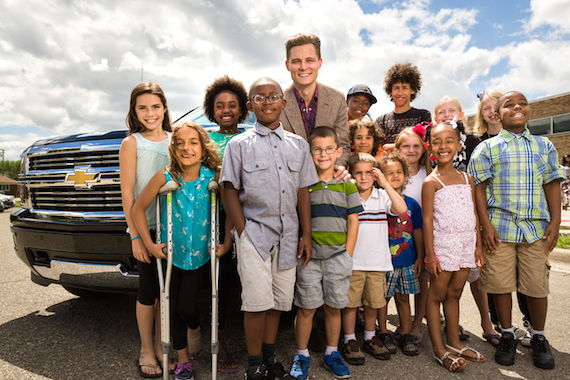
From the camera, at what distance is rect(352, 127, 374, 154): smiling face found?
3.17 meters

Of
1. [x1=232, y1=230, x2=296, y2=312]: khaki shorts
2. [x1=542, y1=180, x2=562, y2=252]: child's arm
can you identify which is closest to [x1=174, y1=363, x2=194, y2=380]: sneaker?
[x1=232, y1=230, x2=296, y2=312]: khaki shorts

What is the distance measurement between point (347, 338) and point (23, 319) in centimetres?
304

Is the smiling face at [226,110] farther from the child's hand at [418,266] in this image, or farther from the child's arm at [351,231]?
the child's hand at [418,266]

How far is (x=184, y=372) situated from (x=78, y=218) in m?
1.45

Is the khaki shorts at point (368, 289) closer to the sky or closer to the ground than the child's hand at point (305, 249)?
closer to the ground

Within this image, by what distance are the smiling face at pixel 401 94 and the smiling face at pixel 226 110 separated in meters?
1.84

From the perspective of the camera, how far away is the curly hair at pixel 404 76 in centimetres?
385

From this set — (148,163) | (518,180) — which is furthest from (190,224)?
(518,180)

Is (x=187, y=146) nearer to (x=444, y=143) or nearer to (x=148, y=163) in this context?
(x=148, y=163)

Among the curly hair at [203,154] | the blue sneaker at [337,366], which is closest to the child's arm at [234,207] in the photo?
the curly hair at [203,154]

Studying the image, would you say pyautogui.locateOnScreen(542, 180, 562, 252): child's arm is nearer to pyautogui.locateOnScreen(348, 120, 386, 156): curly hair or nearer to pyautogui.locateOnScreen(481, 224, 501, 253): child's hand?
pyautogui.locateOnScreen(481, 224, 501, 253): child's hand

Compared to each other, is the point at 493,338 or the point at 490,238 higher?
the point at 490,238

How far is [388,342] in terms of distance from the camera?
9.32 ft

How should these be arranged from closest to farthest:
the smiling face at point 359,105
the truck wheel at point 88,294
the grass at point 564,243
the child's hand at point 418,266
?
the child's hand at point 418,266
the truck wheel at point 88,294
the smiling face at point 359,105
the grass at point 564,243
